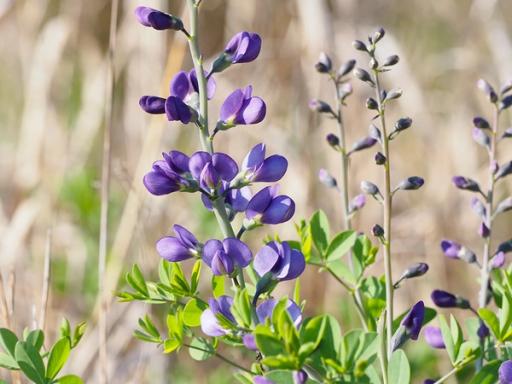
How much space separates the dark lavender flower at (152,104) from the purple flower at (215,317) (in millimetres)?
175

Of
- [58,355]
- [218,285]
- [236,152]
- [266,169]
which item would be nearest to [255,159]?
[266,169]

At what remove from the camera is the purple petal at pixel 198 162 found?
64 cm

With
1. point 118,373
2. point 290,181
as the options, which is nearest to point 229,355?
point 118,373

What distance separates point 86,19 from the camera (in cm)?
332

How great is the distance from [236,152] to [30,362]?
1748 mm

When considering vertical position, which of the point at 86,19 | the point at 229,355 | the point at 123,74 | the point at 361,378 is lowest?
the point at 229,355

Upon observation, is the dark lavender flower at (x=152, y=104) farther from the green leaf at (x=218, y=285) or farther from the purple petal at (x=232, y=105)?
the green leaf at (x=218, y=285)

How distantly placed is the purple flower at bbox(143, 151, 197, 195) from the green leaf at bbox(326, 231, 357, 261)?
0.20 m

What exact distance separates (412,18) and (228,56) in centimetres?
286

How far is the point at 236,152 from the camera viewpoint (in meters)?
2.41

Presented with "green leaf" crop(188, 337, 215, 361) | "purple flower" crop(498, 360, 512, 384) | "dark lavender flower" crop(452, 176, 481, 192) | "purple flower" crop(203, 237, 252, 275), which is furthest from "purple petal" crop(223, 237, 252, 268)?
"dark lavender flower" crop(452, 176, 481, 192)

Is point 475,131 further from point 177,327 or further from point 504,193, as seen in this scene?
point 504,193

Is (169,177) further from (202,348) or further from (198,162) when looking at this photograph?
(202,348)

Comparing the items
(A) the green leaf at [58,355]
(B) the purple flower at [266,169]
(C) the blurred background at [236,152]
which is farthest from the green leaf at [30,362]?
(C) the blurred background at [236,152]
